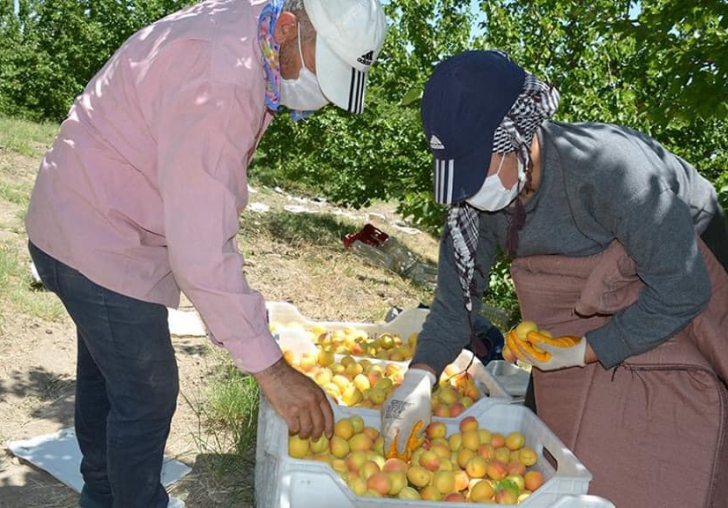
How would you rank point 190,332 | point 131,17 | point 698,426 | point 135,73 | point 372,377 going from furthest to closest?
1. point 131,17
2. point 190,332
3. point 372,377
4. point 698,426
5. point 135,73

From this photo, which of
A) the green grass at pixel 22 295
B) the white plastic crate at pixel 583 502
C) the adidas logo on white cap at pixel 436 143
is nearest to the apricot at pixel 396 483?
the white plastic crate at pixel 583 502

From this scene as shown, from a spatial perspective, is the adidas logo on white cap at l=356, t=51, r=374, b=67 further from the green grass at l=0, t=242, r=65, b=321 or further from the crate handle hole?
the green grass at l=0, t=242, r=65, b=321

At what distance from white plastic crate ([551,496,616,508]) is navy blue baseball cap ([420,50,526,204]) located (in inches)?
33.5

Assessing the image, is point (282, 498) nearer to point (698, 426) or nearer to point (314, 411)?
point (314, 411)

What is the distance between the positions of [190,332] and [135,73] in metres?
3.15

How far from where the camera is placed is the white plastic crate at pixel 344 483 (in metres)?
1.91

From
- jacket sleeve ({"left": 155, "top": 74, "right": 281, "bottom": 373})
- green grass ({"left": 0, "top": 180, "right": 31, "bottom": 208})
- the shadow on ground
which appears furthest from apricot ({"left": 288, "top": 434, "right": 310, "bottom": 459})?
green grass ({"left": 0, "top": 180, "right": 31, "bottom": 208})

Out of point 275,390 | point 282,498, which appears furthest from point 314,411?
point 282,498

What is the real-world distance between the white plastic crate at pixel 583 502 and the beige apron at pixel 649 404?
1.33 ft

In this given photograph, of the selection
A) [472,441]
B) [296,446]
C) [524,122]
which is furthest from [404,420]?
[524,122]

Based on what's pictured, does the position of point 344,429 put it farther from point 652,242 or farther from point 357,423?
point 652,242

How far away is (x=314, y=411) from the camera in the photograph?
6.61 feet

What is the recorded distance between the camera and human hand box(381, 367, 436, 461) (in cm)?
239

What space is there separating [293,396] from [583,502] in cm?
80
